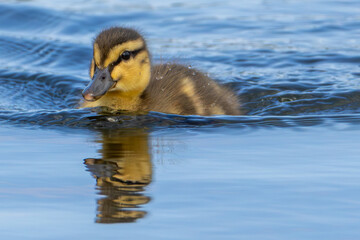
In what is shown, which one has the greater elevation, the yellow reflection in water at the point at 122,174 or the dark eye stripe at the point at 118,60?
the dark eye stripe at the point at 118,60

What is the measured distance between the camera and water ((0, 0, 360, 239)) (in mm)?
2918

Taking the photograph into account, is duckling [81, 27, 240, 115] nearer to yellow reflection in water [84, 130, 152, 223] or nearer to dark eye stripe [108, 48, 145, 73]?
dark eye stripe [108, 48, 145, 73]

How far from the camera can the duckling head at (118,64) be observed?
483 cm

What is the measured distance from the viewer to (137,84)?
202 inches

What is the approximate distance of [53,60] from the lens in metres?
7.88

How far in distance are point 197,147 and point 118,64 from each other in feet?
3.39

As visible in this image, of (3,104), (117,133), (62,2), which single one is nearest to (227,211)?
(117,133)

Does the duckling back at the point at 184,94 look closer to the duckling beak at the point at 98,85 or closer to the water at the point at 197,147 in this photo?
the water at the point at 197,147

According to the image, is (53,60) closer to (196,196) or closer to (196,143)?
(196,143)

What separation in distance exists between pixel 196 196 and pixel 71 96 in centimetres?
359

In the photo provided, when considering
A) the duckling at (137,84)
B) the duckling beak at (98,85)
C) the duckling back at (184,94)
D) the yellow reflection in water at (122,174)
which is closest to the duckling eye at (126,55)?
the duckling at (137,84)

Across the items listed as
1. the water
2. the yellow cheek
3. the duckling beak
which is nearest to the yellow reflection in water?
the water

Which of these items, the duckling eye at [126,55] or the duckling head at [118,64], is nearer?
the duckling head at [118,64]

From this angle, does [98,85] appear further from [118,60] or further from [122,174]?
[122,174]
